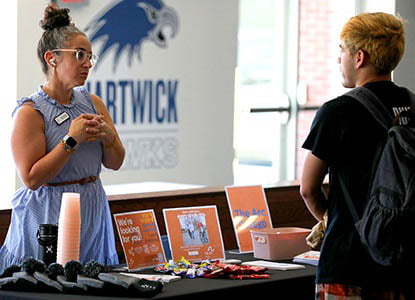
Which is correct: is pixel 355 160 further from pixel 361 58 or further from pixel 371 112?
pixel 361 58

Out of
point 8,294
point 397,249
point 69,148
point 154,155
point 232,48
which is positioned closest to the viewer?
point 397,249

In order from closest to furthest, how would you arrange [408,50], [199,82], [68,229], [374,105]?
[374,105], [68,229], [199,82], [408,50]

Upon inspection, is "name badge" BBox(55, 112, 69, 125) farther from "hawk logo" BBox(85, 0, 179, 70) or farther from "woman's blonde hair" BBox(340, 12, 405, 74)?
"hawk logo" BBox(85, 0, 179, 70)

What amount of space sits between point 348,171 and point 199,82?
4.68 metres

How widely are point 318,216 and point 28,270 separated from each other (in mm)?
883

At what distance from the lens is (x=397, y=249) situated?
2.31m

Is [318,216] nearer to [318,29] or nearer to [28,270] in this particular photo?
[28,270]

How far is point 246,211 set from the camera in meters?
3.62

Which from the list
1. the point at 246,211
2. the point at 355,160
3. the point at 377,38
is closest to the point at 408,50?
the point at 246,211

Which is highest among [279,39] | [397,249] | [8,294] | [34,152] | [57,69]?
[279,39]

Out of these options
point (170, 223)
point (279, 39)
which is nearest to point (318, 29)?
point (279, 39)

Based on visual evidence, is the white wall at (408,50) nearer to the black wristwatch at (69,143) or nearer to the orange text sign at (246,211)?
the orange text sign at (246,211)

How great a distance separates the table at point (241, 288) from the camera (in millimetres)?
2572

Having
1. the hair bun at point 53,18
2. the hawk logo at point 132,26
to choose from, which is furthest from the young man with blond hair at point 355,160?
the hawk logo at point 132,26
